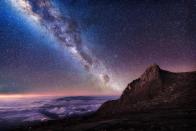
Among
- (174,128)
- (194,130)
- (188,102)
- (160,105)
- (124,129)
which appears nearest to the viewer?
(194,130)

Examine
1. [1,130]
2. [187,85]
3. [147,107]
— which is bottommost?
[1,130]

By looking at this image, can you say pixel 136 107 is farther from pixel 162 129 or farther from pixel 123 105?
pixel 162 129

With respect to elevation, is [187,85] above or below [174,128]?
above

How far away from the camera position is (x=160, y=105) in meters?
160

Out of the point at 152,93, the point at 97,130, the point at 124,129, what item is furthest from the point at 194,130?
the point at 152,93

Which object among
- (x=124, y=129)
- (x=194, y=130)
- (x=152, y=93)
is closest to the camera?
(x=194, y=130)

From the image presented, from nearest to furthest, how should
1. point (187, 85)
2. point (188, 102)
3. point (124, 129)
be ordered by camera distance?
point (124, 129) → point (188, 102) → point (187, 85)

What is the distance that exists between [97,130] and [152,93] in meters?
105

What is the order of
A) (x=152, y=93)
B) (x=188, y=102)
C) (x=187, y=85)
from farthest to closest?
(x=152, y=93), (x=187, y=85), (x=188, y=102)

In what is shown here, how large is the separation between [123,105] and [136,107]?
20963mm

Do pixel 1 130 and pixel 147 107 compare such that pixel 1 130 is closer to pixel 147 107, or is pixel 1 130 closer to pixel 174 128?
pixel 147 107

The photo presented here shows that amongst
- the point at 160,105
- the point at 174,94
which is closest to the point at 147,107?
the point at 160,105

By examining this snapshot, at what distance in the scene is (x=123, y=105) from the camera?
19700cm

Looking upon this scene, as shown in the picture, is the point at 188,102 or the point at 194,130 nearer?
the point at 194,130
